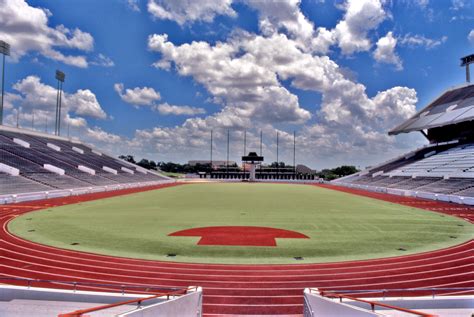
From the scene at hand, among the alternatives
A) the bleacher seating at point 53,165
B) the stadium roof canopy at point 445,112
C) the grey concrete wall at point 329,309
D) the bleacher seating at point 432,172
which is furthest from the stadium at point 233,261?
the stadium roof canopy at point 445,112

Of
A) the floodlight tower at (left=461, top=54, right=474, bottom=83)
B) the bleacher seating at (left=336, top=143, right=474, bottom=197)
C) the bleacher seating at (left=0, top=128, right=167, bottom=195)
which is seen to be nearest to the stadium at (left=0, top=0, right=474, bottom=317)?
the bleacher seating at (left=0, top=128, right=167, bottom=195)

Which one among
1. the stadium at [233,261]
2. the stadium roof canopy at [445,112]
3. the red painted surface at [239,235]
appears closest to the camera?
the stadium at [233,261]

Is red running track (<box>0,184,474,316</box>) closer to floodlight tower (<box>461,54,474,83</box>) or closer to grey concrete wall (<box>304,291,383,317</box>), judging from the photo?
grey concrete wall (<box>304,291,383,317</box>)

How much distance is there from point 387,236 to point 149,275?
12050mm

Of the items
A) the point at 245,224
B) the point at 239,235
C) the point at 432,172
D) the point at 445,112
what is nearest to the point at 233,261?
the point at 239,235

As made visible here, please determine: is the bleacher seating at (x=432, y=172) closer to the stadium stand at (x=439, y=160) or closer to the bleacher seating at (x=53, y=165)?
the stadium stand at (x=439, y=160)

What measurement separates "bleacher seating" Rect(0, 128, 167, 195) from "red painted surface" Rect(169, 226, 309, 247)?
79.1ft

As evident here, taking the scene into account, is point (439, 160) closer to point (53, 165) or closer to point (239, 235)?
point (239, 235)

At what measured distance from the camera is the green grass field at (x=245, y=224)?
1320 cm

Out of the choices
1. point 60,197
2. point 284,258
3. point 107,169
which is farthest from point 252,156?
point 284,258

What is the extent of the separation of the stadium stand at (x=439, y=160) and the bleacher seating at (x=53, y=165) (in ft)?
138

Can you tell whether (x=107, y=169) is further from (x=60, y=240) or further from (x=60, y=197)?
(x=60, y=240)

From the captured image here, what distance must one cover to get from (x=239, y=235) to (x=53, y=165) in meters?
39.5

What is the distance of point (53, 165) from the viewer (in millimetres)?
46125
